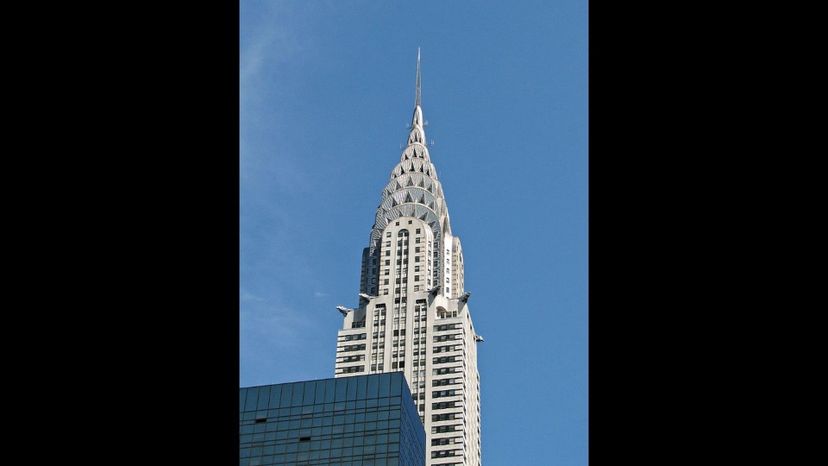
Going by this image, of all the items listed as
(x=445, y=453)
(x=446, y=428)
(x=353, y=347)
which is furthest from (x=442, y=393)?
(x=353, y=347)

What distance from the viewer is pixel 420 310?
186125 mm

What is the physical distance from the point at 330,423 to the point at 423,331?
77.5m

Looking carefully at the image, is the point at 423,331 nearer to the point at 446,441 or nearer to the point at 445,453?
the point at 446,441

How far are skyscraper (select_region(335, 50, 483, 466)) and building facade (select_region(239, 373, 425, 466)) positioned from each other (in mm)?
65579

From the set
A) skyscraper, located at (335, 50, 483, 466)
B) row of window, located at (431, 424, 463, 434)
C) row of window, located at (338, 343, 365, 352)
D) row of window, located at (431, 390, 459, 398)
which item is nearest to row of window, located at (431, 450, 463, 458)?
skyscraper, located at (335, 50, 483, 466)

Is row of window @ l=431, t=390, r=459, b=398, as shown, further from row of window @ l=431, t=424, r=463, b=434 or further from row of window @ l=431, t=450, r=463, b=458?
row of window @ l=431, t=450, r=463, b=458

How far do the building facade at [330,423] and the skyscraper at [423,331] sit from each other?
65.6 meters

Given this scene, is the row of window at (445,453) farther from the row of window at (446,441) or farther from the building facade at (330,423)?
the building facade at (330,423)

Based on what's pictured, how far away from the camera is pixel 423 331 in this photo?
Answer: 18375cm
